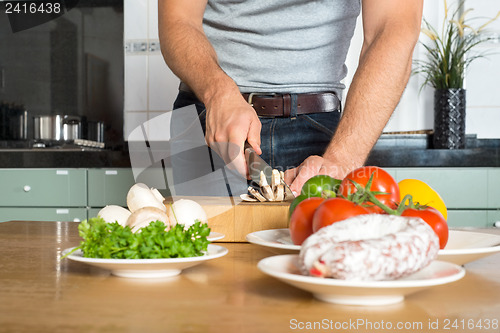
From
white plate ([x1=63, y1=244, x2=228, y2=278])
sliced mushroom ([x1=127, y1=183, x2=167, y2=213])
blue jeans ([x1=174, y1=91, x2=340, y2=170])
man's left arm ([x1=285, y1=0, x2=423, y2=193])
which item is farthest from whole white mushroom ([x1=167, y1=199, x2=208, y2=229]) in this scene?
blue jeans ([x1=174, y1=91, x2=340, y2=170])

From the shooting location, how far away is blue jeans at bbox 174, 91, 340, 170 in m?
1.48

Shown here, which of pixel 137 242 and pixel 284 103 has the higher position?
pixel 284 103

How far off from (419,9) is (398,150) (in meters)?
0.92

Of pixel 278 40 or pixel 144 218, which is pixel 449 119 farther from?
pixel 144 218

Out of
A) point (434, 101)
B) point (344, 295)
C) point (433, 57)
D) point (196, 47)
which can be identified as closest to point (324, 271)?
point (344, 295)

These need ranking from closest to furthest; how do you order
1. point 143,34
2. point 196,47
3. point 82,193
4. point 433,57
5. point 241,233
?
point 241,233 < point 196,47 < point 82,193 < point 433,57 < point 143,34

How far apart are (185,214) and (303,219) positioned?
0.18m

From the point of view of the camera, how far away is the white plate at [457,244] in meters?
0.64

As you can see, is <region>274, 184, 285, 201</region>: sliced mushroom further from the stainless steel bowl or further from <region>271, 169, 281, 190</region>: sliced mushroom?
the stainless steel bowl

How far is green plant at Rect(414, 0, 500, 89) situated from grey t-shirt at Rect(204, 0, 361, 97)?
124 centimetres

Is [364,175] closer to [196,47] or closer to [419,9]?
[196,47]

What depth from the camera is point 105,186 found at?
2512 millimetres

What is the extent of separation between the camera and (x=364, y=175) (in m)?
0.72

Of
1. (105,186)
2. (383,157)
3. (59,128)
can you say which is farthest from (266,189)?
(59,128)
